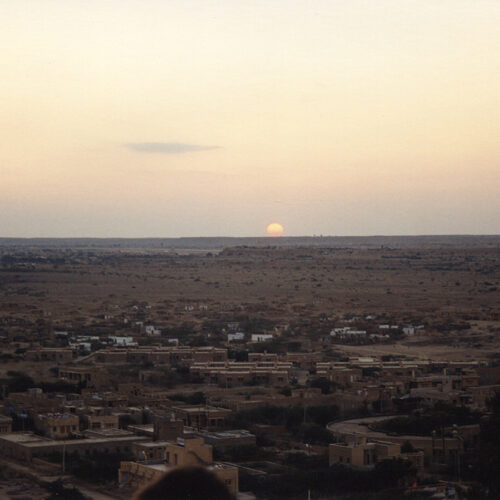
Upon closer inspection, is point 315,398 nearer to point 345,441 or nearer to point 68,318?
point 345,441

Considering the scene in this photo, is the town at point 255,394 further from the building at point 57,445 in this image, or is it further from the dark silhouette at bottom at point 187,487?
the dark silhouette at bottom at point 187,487

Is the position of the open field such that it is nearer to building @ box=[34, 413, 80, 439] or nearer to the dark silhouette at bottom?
building @ box=[34, 413, 80, 439]

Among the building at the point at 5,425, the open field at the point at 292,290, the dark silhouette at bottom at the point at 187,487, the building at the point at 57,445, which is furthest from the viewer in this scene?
the open field at the point at 292,290

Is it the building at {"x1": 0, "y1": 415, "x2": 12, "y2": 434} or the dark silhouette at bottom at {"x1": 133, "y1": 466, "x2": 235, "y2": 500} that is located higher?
the dark silhouette at bottom at {"x1": 133, "y1": 466, "x2": 235, "y2": 500}

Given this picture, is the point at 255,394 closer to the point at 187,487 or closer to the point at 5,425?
the point at 5,425

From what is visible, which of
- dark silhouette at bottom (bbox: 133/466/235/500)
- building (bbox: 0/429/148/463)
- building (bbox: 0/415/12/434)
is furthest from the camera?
building (bbox: 0/415/12/434)

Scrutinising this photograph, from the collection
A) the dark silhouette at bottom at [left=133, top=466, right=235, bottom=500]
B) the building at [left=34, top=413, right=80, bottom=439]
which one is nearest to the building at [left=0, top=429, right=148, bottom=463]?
the building at [left=34, top=413, right=80, bottom=439]

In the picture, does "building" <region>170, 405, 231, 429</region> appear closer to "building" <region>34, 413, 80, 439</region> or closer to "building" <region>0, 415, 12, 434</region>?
"building" <region>34, 413, 80, 439</region>

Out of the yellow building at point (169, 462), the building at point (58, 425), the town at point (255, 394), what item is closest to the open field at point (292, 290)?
the town at point (255, 394)

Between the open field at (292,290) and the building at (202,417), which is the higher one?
the open field at (292,290)

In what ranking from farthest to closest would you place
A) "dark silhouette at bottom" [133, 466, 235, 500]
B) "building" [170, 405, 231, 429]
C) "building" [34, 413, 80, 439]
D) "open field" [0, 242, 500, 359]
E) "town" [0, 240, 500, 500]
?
→ "open field" [0, 242, 500, 359], "building" [170, 405, 231, 429], "building" [34, 413, 80, 439], "town" [0, 240, 500, 500], "dark silhouette at bottom" [133, 466, 235, 500]

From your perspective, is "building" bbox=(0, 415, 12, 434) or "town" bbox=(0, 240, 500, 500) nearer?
"town" bbox=(0, 240, 500, 500)

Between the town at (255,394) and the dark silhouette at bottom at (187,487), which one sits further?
the town at (255,394)

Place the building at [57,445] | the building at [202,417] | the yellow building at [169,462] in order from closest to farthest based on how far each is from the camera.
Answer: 1. the yellow building at [169,462]
2. the building at [57,445]
3. the building at [202,417]
